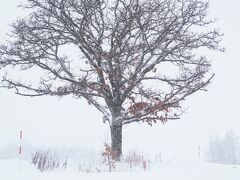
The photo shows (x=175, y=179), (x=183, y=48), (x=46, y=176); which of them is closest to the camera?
(x=175, y=179)

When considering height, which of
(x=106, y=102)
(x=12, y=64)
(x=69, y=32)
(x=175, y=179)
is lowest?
(x=175, y=179)

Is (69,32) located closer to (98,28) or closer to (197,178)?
(98,28)

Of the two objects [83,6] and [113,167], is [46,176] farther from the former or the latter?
[83,6]

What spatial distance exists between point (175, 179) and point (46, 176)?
3.60 metres

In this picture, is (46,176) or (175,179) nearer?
(175,179)

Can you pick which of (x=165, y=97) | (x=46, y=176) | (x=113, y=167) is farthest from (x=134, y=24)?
(x=46, y=176)

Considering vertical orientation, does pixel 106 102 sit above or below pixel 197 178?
above

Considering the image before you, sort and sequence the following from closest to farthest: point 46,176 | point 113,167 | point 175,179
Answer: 1. point 175,179
2. point 46,176
3. point 113,167

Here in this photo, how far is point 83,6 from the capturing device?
755 inches

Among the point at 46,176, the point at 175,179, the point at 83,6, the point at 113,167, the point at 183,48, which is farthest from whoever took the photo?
the point at 183,48

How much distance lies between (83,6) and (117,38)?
2.02 m

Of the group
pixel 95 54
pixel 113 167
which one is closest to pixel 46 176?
pixel 113 167

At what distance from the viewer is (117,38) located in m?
19.4

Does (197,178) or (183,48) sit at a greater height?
(183,48)
